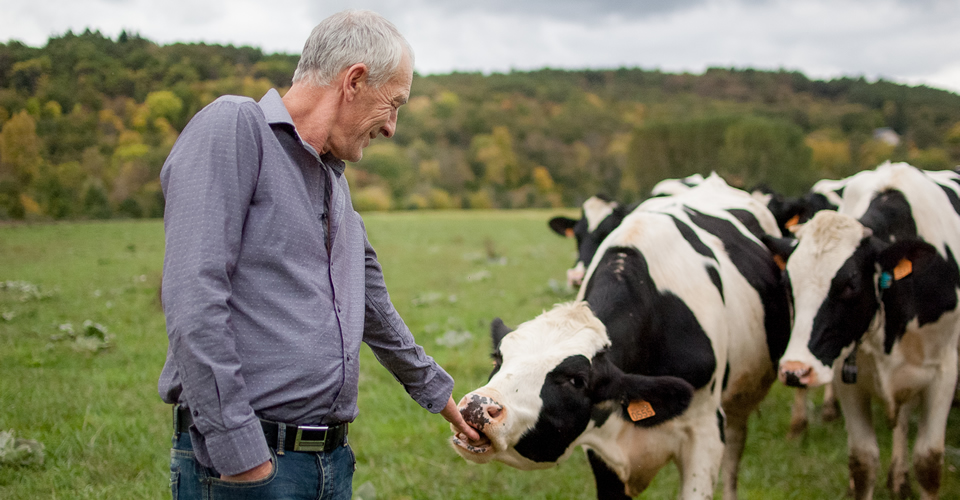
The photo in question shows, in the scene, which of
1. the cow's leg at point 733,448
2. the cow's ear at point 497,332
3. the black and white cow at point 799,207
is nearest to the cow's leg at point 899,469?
the cow's leg at point 733,448

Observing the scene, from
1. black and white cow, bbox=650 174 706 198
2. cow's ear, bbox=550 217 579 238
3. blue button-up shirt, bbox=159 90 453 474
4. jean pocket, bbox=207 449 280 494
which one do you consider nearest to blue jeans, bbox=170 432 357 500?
jean pocket, bbox=207 449 280 494

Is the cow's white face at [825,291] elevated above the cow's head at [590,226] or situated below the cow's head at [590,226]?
above

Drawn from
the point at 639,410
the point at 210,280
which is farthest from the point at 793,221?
the point at 210,280

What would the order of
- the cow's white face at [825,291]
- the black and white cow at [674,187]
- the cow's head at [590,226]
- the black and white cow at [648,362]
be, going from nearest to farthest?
the black and white cow at [648,362] → the cow's white face at [825,291] → the cow's head at [590,226] → the black and white cow at [674,187]

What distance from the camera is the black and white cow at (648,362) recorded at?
3016mm

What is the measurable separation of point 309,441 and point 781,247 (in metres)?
4.05

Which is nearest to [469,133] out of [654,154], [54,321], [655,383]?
[654,154]

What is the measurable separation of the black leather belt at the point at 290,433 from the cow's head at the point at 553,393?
0.85m

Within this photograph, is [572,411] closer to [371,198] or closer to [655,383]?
[655,383]

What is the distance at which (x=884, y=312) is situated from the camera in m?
4.70

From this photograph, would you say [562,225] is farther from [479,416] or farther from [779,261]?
[479,416]

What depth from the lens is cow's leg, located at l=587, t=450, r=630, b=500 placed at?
151 inches

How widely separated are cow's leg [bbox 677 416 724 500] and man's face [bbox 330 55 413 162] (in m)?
2.71

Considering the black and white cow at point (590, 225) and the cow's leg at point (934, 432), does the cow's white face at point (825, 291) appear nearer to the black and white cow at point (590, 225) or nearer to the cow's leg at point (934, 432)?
the cow's leg at point (934, 432)
